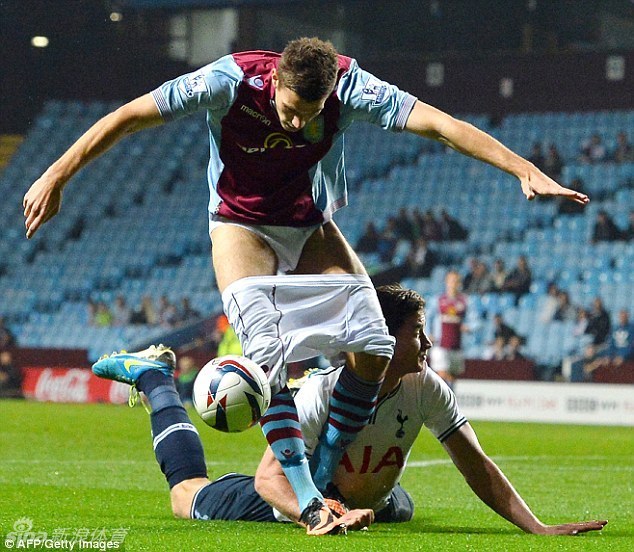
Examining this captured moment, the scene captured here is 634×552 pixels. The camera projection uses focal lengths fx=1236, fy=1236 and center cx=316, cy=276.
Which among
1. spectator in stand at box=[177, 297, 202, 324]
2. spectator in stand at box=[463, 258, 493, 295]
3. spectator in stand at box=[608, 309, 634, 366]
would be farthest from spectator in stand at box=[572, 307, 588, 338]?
spectator in stand at box=[177, 297, 202, 324]

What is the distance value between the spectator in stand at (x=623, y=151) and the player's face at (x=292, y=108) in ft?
56.3

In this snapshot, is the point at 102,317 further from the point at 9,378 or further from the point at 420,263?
the point at 420,263

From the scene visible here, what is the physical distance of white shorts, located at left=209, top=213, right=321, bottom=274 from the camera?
4926mm

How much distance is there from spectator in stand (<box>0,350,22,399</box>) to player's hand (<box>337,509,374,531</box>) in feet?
50.2

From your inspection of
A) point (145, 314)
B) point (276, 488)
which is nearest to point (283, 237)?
point (276, 488)

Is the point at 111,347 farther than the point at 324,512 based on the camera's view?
Yes

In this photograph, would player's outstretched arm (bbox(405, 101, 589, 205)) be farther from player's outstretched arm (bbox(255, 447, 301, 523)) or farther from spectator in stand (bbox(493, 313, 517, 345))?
spectator in stand (bbox(493, 313, 517, 345))

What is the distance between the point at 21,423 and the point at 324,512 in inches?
347

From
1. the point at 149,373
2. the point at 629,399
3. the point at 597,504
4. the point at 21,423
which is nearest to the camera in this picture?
the point at 149,373

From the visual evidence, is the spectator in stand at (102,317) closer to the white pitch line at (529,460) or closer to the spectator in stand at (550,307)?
the spectator in stand at (550,307)

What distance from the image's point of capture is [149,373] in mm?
5438

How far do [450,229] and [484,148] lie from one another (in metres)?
16.4

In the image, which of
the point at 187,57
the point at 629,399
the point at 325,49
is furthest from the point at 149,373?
the point at 187,57

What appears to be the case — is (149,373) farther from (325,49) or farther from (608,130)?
(608,130)
